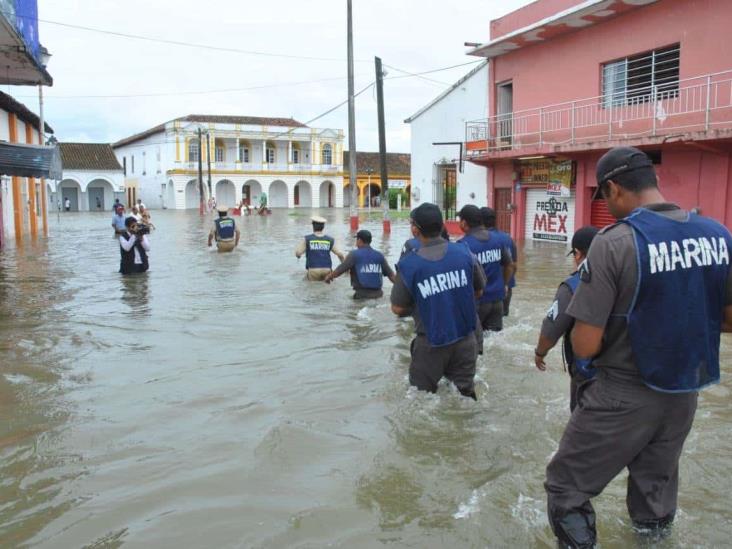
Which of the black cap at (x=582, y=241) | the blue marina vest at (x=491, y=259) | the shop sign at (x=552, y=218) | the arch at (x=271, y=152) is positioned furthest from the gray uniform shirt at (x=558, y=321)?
the arch at (x=271, y=152)

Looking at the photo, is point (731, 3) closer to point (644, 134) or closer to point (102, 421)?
point (644, 134)

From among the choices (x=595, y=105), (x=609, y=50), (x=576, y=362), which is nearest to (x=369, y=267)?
(x=576, y=362)

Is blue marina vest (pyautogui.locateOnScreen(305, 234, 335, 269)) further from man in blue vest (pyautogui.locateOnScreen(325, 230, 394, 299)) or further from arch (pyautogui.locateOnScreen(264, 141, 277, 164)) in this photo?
arch (pyautogui.locateOnScreen(264, 141, 277, 164))

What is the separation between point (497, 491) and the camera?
4.06 meters

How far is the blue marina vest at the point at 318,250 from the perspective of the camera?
11852 mm

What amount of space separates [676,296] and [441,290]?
218cm

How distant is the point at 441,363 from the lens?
5.00m

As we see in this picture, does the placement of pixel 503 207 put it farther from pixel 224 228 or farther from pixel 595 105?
pixel 224 228

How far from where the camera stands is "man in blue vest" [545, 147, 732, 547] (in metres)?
2.74

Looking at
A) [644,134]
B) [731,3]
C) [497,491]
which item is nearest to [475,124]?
[644,134]

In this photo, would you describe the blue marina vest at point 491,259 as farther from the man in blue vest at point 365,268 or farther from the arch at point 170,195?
the arch at point 170,195

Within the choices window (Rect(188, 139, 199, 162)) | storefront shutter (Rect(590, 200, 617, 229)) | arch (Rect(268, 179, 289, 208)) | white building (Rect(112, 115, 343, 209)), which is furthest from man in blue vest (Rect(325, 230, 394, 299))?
arch (Rect(268, 179, 289, 208))

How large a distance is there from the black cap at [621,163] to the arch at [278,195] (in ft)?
217

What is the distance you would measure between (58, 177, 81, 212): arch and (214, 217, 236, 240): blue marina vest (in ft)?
165
